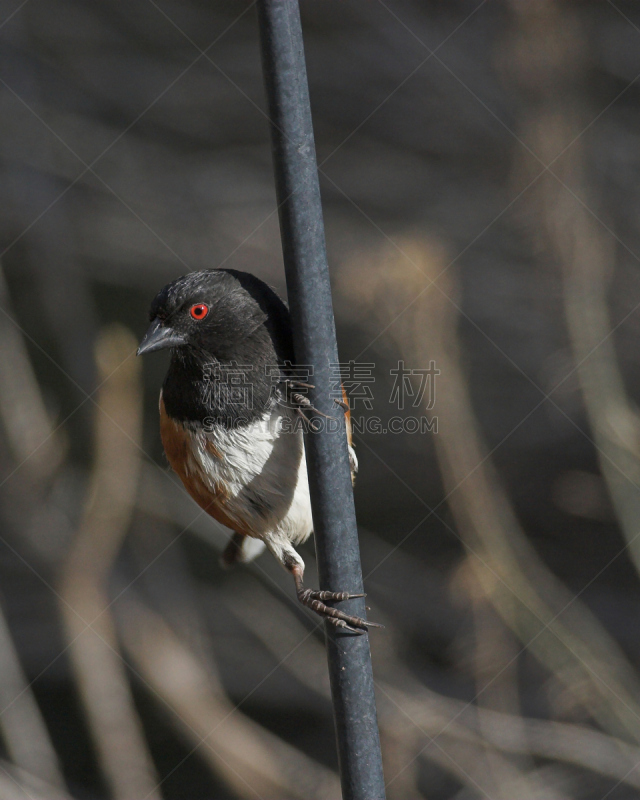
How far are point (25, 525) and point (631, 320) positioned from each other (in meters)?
2.56

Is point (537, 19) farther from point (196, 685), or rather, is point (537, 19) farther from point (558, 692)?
point (196, 685)

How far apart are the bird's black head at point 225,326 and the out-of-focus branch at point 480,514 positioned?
1.34 meters

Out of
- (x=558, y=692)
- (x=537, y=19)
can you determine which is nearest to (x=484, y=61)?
(x=537, y=19)

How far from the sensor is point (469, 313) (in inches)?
132

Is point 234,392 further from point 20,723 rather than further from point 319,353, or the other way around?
point 20,723

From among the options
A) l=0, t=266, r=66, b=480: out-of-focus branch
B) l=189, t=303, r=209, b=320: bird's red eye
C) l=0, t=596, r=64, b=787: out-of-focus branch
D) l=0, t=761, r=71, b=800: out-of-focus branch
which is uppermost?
l=189, t=303, r=209, b=320: bird's red eye

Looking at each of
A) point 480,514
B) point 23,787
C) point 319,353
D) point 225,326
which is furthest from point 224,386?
point 23,787

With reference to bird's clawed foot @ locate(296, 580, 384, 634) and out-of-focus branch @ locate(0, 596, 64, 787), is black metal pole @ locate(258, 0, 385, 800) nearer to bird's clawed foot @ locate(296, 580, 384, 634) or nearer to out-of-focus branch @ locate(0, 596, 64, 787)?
bird's clawed foot @ locate(296, 580, 384, 634)

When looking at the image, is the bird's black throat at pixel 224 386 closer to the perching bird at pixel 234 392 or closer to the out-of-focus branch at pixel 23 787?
the perching bird at pixel 234 392

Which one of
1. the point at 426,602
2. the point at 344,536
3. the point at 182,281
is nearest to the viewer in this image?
the point at 344,536

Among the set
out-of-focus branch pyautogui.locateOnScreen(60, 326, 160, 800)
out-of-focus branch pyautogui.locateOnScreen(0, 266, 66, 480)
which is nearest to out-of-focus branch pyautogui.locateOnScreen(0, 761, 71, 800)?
out-of-focus branch pyautogui.locateOnScreen(60, 326, 160, 800)

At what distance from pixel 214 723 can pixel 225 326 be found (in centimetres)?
211

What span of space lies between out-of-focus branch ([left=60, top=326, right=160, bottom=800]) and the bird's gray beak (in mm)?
1245

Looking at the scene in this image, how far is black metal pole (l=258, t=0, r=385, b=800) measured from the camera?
3.35ft
